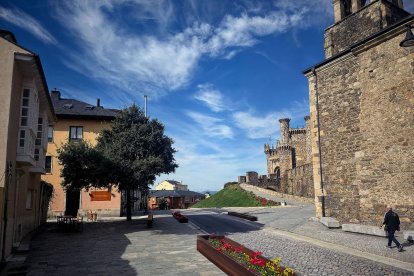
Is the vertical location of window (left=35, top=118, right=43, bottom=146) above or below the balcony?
above

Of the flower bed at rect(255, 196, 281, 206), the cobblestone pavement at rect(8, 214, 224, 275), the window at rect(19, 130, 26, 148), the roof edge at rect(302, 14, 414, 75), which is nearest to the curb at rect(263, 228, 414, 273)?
the cobblestone pavement at rect(8, 214, 224, 275)

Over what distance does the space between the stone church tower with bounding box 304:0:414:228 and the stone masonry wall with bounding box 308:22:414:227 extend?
0.14 feet

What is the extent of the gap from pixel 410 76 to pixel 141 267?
1308cm

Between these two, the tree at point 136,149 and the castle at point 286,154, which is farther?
the castle at point 286,154

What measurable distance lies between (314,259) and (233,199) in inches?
1542

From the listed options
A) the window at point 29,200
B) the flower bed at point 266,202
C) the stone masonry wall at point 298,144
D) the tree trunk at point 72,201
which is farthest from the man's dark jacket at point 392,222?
the stone masonry wall at point 298,144

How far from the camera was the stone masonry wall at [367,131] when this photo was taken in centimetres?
1416

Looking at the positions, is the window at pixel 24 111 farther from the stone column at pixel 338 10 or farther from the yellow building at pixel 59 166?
the stone column at pixel 338 10

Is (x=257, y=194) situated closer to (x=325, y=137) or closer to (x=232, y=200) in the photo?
(x=232, y=200)

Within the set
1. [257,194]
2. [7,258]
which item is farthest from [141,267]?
[257,194]

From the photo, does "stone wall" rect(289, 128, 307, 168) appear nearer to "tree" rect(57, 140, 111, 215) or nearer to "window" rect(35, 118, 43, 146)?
"tree" rect(57, 140, 111, 215)

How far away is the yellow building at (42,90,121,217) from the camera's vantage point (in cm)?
3031

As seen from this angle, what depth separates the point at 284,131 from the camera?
6109 centimetres

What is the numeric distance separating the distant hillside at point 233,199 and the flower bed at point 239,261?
3120 cm
